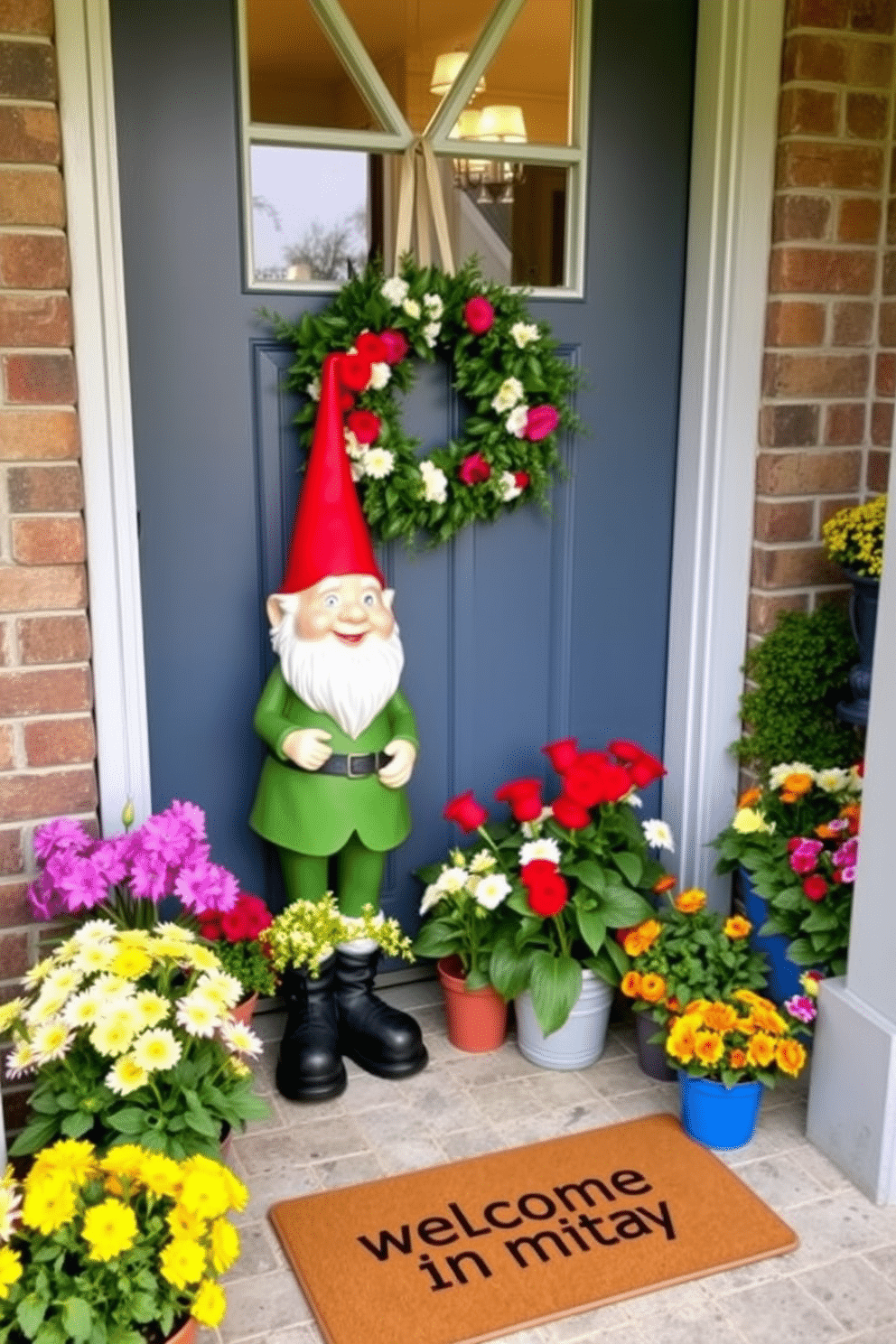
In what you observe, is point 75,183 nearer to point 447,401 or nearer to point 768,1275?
point 447,401

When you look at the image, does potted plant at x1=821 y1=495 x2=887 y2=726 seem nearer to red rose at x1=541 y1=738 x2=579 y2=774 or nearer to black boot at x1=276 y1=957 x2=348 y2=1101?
red rose at x1=541 y1=738 x2=579 y2=774

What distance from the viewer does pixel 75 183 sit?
2.13 meters

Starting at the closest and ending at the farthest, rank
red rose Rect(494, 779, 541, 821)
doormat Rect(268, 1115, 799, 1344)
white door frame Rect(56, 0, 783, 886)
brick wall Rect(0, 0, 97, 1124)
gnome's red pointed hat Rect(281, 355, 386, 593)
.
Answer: doormat Rect(268, 1115, 799, 1344)
brick wall Rect(0, 0, 97, 1124)
white door frame Rect(56, 0, 783, 886)
gnome's red pointed hat Rect(281, 355, 386, 593)
red rose Rect(494, 779, 541, 821)

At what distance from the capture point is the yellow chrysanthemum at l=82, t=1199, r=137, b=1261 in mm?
1604

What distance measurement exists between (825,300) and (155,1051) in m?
1.85

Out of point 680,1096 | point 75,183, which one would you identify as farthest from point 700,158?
point 680,1096

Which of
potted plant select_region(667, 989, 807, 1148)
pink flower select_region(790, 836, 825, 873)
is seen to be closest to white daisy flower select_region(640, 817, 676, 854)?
pink flower select_region(790, 836, 825, 873)

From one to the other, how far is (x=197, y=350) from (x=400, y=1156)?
147 cm

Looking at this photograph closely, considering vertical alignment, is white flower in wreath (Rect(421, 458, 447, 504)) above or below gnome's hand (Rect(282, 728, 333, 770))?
above

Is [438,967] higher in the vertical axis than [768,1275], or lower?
higher

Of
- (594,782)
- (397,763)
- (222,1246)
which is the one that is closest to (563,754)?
(594,782)

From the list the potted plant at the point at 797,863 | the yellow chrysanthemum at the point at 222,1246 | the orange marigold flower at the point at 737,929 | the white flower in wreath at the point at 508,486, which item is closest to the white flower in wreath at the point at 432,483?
the white flower in wreath at the point at 508,486

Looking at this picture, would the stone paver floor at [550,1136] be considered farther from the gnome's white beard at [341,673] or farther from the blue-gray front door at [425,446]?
the gnome's white beard at [341,673]

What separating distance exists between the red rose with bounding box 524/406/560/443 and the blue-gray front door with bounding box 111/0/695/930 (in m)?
0.19
